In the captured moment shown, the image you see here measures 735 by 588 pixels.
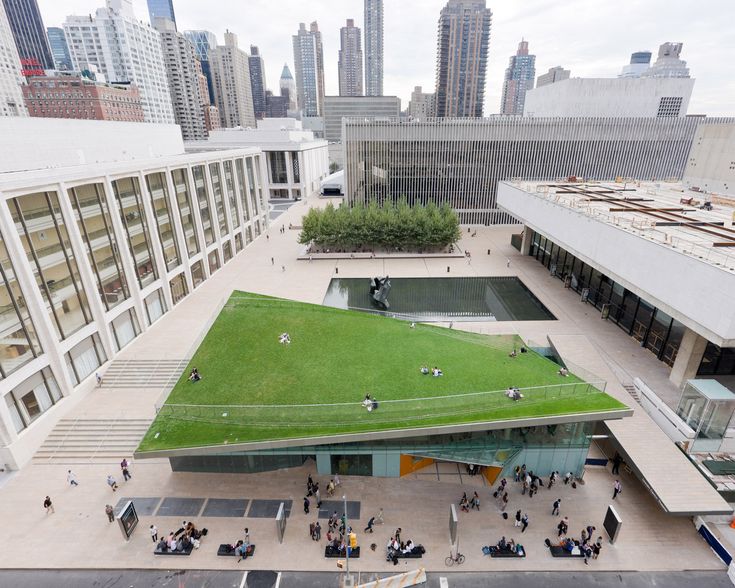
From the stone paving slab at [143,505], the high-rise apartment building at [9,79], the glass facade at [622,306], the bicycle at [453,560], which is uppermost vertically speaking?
the high-rise apartment building at [9,79]

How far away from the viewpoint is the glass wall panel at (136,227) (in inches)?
1155

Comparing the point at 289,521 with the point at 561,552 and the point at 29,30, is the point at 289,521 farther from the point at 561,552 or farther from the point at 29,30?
the point at 29,30

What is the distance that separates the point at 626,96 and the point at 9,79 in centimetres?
17153

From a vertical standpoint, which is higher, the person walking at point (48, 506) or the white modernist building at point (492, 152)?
the white modernist building at point (492, 152)

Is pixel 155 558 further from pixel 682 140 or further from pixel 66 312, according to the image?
pixel 682 140

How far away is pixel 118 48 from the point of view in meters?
140

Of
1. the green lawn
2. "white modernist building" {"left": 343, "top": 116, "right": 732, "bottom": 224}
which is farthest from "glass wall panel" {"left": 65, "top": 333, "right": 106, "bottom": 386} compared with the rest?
"white modernist building" {"left": 343, "top": 116, "right": 732, "bottom": 224}

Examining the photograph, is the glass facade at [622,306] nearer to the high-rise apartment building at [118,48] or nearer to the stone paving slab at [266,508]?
the stone paving slab at [266,508]

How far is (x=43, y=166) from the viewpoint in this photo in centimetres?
2795

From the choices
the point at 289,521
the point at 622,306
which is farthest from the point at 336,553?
the point at 622,306

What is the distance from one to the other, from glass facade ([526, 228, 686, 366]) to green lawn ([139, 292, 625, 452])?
11.3 meters

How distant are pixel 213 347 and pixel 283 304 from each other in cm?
710

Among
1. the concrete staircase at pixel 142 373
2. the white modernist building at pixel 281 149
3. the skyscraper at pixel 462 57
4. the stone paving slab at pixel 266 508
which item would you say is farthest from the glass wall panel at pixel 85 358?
the skyscraper at pixel 462 57

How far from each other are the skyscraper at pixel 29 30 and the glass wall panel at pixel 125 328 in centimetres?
19864
